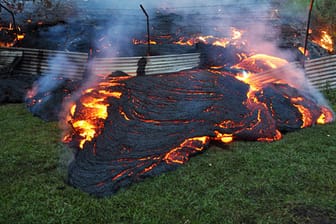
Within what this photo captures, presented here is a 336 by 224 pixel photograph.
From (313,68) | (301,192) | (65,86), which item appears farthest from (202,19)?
(301,192)

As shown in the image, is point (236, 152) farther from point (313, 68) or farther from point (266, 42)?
point (266, 42)

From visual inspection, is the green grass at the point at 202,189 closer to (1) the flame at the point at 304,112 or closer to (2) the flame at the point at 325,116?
(1) the flame at the point at 304,112

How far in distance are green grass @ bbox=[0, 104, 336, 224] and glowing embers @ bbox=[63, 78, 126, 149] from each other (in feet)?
1.40

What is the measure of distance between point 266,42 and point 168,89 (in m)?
5.62

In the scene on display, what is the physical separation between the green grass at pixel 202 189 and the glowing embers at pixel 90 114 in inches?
16.8

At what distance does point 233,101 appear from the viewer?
24.2 ft

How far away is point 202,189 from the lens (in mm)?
4914

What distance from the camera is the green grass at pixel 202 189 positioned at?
4.30 m

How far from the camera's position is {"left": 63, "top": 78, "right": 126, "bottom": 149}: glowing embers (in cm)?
641

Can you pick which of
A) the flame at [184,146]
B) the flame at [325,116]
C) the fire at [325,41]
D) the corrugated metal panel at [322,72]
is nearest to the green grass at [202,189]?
Answer: the flame at [184,146]

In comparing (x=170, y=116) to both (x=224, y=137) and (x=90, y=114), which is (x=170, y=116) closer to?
(x=224, y=137)

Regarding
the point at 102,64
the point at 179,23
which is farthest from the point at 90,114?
the point at 179,23

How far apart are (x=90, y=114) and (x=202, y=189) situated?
3.08 meters

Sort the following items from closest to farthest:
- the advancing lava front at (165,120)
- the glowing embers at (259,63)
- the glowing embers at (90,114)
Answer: the advancing lava front at (165,120), the glowing embers at (90,114), the glowing embers at (259,63)
